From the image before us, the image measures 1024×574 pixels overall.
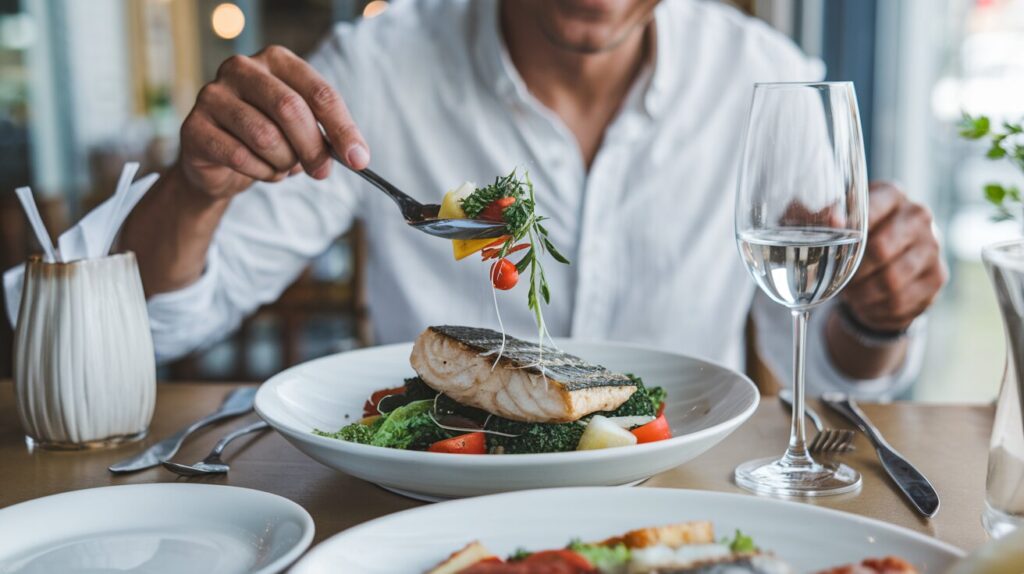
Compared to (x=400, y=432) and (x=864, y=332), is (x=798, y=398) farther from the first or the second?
(x=864, y=332)

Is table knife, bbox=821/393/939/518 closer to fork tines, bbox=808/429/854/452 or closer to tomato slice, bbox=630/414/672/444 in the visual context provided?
fork tines, bbox=808/429/854/452

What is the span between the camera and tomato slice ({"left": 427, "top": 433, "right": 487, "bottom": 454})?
0.96 metres

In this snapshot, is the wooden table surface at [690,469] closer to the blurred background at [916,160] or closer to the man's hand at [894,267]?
the man's hand at [894,267]

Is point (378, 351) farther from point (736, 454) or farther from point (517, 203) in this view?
point (736, 454)

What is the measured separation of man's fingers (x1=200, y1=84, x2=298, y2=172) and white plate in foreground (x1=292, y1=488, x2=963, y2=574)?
708 millimetres

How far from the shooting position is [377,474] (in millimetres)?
868

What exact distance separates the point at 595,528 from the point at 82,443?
2.47 feet

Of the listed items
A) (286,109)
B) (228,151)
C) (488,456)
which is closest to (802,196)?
(488,456)

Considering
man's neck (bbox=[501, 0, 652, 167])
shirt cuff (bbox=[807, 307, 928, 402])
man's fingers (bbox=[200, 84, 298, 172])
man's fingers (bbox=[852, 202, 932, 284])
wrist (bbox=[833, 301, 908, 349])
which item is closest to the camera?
man's fingers (bbox=[200, 84, 298, 172])

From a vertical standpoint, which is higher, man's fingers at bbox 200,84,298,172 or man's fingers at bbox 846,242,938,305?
man's fingers at bbox 200,84,298,172

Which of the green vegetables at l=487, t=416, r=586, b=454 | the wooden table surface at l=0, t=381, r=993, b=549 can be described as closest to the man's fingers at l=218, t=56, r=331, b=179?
the wooden table surface at l=0, t=381, r=993, b=549

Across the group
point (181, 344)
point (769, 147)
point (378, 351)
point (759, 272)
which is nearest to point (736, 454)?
point (759, 272)

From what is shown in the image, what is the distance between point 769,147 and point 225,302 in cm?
149

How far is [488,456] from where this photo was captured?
0.82 meters
